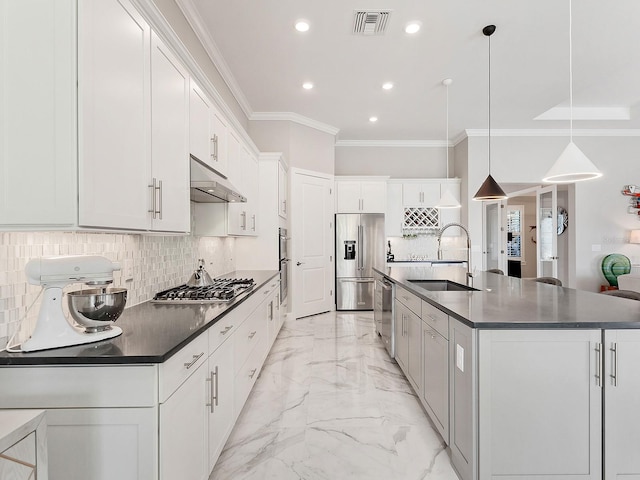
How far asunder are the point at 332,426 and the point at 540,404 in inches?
50.6

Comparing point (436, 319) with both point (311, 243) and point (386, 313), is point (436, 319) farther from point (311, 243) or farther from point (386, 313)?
point (311, 243)

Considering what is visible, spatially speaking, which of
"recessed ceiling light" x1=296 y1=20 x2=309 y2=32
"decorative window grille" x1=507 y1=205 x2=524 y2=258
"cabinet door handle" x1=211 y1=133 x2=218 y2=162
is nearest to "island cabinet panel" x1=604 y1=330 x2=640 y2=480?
"cabinet door handle" x1=211 y1=133 x2=218 y2=162

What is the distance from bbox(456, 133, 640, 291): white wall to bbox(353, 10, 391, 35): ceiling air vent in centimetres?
369

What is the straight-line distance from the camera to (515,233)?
9.51 metres

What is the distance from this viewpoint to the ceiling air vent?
3.03 meters

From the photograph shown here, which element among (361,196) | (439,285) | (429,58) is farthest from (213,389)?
(361,196)

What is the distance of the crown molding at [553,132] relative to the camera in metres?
6.08

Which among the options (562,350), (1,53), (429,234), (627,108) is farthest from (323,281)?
(627,108)

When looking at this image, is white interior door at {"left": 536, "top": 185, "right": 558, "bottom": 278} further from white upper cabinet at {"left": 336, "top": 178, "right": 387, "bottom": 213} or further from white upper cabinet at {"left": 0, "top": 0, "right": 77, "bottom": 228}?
white upper cabinet at {"left": 0, "top": 0, "right": 77, "bottom": 228}

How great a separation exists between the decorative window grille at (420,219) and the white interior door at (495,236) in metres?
0.97

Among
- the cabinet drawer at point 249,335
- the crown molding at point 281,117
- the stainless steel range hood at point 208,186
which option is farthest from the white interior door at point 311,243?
the stainless steel range hood at point 208,186

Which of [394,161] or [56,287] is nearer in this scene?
[56,287]

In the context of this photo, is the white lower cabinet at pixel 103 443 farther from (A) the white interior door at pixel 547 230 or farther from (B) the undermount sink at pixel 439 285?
(A) the white interior door at pixel 547 230

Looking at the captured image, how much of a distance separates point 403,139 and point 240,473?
20.6 feet
